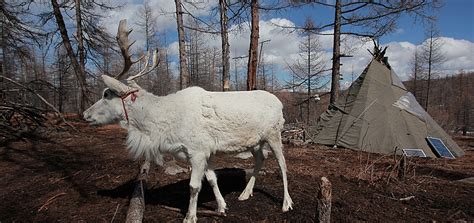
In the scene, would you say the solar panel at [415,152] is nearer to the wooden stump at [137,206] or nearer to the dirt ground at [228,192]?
the dirt ground at [228,192]

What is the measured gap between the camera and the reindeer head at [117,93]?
4.59 metres

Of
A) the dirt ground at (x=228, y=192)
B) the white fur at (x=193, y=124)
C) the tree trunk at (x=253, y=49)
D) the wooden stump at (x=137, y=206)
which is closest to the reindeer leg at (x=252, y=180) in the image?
the dirt ground at (x=228, y=192)

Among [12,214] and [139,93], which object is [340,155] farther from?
[12,214]

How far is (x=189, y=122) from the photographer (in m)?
4.45

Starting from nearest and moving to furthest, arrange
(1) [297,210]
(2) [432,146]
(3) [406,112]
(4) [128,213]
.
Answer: (4) [128,213] → (1) [297,210] → (2) [432,146] → (3) [406,112]

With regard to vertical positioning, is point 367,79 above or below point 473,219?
above

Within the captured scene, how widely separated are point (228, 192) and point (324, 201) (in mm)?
2523

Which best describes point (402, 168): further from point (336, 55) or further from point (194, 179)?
point (336, 55)

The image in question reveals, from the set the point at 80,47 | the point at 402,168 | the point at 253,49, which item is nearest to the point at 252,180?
the point at 402,168

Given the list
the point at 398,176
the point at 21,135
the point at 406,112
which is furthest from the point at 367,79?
the point at 21,135

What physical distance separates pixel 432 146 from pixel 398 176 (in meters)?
5.88

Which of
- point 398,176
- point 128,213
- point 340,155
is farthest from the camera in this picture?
point 340,155

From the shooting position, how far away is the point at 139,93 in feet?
15.8

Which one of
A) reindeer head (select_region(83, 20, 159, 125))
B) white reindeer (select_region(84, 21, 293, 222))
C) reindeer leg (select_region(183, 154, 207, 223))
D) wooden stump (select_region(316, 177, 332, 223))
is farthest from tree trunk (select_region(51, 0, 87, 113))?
wooden stump (select_region(316, 177, 332, 223))
